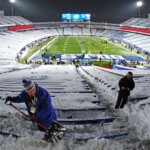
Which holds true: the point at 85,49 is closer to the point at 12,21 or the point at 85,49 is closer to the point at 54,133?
the point at 12,21

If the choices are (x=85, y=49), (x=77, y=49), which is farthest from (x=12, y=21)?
(x=85, y=49)

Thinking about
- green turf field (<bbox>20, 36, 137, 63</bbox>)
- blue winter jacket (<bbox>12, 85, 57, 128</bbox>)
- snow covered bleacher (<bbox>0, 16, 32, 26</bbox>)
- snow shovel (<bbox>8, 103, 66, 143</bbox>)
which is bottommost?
snow shovel (<bbox>8, 103, 66, 143</bbox>)

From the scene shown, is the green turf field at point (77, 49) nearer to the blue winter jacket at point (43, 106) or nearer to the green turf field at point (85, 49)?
the green turf field at point (85, 49)

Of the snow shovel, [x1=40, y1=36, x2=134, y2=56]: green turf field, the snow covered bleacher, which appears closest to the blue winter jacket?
the snow shovel

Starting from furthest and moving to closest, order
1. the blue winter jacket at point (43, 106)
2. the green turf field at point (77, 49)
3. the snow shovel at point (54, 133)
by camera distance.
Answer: the green turf field at point (77, 49) → the blue winter jacket at point (43, 106) → the snow shovel at point (54, 133)

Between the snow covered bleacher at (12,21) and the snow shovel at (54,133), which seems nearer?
the snow shovel at (54,133)

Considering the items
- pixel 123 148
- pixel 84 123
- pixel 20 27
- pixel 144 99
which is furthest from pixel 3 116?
pixel 20 27

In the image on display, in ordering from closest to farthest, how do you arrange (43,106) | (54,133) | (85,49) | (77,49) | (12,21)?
(54,133)
(43,106)
(77,49)
(85,49)
(12,21)

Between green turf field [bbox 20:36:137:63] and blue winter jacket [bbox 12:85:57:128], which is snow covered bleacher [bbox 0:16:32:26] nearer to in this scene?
green turf field [bbox 20:36:137:63]

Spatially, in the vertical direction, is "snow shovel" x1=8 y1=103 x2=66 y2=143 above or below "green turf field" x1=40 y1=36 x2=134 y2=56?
below

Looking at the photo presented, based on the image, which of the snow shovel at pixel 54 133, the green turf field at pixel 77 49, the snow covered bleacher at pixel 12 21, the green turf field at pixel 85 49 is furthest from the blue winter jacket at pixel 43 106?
the snow covered bleacher at pixel 12 21

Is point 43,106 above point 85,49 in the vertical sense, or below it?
below

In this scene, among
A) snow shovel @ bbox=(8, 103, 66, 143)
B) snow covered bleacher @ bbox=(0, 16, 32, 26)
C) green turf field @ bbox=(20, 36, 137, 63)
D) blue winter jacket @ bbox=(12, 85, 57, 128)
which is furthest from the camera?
snow covered bleacher @ bbox=(0, 16, 32, 26)

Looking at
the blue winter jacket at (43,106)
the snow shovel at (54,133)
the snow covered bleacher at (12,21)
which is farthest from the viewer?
the snow covered bleacher at (12,21)
